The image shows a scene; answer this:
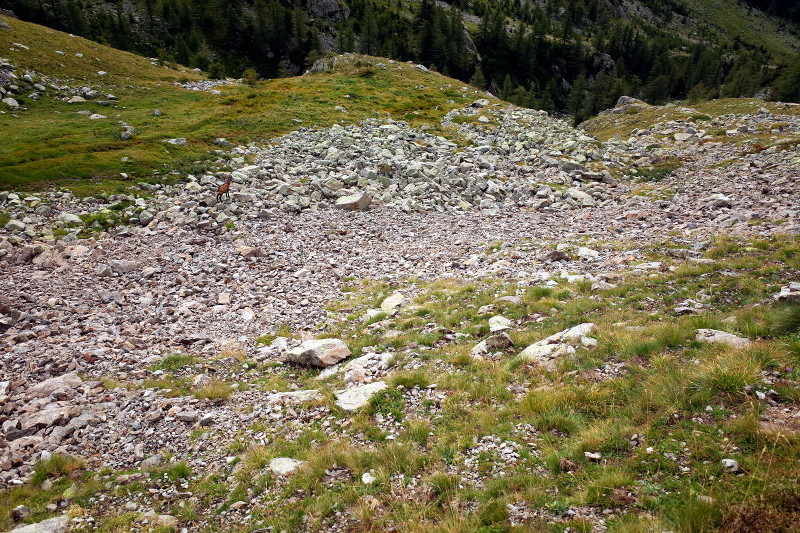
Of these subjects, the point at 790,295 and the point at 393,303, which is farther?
the point at 393,303

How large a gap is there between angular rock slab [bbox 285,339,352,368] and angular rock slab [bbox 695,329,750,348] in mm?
8957

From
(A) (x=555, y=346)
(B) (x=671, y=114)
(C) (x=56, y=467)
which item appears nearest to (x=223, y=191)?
(C) (x=56, y=467)

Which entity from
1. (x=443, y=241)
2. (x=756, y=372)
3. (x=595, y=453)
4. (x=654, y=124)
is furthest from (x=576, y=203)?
(x=654, y=124)

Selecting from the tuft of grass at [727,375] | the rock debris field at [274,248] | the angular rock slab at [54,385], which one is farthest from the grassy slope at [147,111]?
the tuft of grass at [727,375]

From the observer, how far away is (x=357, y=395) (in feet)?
30.8

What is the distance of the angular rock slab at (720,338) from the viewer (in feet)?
25.8

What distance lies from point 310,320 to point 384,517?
9.18 meters

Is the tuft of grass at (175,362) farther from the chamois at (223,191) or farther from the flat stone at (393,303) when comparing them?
the chamois at (223,191)

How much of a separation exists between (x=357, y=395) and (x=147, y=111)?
5237 centimetres

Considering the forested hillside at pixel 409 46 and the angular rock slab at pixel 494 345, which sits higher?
the forested hillside at pixel 409 46

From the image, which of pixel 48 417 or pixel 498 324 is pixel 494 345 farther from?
pixel 48 417

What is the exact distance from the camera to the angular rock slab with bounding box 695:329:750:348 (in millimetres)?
7879

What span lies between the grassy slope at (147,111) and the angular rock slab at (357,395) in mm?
25730

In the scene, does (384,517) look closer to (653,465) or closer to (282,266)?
(653,465)
